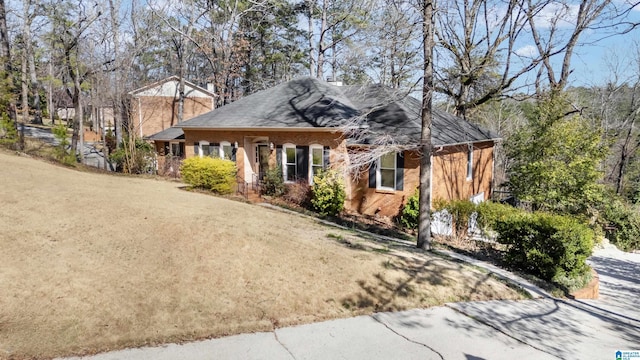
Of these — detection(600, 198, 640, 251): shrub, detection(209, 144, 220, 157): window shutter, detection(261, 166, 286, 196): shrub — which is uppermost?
detection(209, 144, 220, 157): window shutter

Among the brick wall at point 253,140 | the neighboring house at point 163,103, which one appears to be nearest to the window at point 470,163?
the brick wall at point 253,140

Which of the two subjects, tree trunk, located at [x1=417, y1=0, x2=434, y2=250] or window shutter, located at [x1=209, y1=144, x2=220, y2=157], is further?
Result: window shutter, located at [x1=209, y1=144, x2=220, y2=157]

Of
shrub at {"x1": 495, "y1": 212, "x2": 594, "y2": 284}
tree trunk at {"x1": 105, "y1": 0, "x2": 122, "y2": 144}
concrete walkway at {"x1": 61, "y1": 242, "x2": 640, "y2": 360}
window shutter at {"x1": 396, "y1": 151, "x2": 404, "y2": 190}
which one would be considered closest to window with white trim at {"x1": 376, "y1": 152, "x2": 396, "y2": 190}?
window shutter at {"x1": 396, "y1": 151, "x2": 404, "y2": 190}

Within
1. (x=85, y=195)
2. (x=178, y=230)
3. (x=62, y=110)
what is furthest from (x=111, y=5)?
(x=62, y=110)

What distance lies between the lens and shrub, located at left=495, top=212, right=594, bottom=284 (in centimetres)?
918

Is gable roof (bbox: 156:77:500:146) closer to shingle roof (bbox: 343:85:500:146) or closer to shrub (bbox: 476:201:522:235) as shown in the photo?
shingle roof (bbox: 343:85:500:146)

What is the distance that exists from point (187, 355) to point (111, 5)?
90.8 feet

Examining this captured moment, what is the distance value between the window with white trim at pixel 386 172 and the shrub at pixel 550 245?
5.68 meters

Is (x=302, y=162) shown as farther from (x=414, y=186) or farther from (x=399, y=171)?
(x=414, y=186)

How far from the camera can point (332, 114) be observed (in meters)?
16.7

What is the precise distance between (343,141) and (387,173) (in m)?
2.19

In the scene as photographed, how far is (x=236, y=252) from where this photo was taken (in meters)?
7.84

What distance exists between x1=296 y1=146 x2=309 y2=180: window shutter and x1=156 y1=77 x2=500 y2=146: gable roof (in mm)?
1086

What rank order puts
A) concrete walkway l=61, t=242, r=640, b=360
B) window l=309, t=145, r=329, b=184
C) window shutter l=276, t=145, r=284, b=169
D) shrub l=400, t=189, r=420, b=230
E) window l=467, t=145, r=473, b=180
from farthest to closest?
1. window l=467, t=145, r=473, b=180
2. window shutter l=276, t=145, r=284, b=169
3. window l=309, t=145, r=329, b=184
4. shrub l=400, t=189, r=420, b=230
5. concrete walkway l=61, t=242, r=640, b=360
